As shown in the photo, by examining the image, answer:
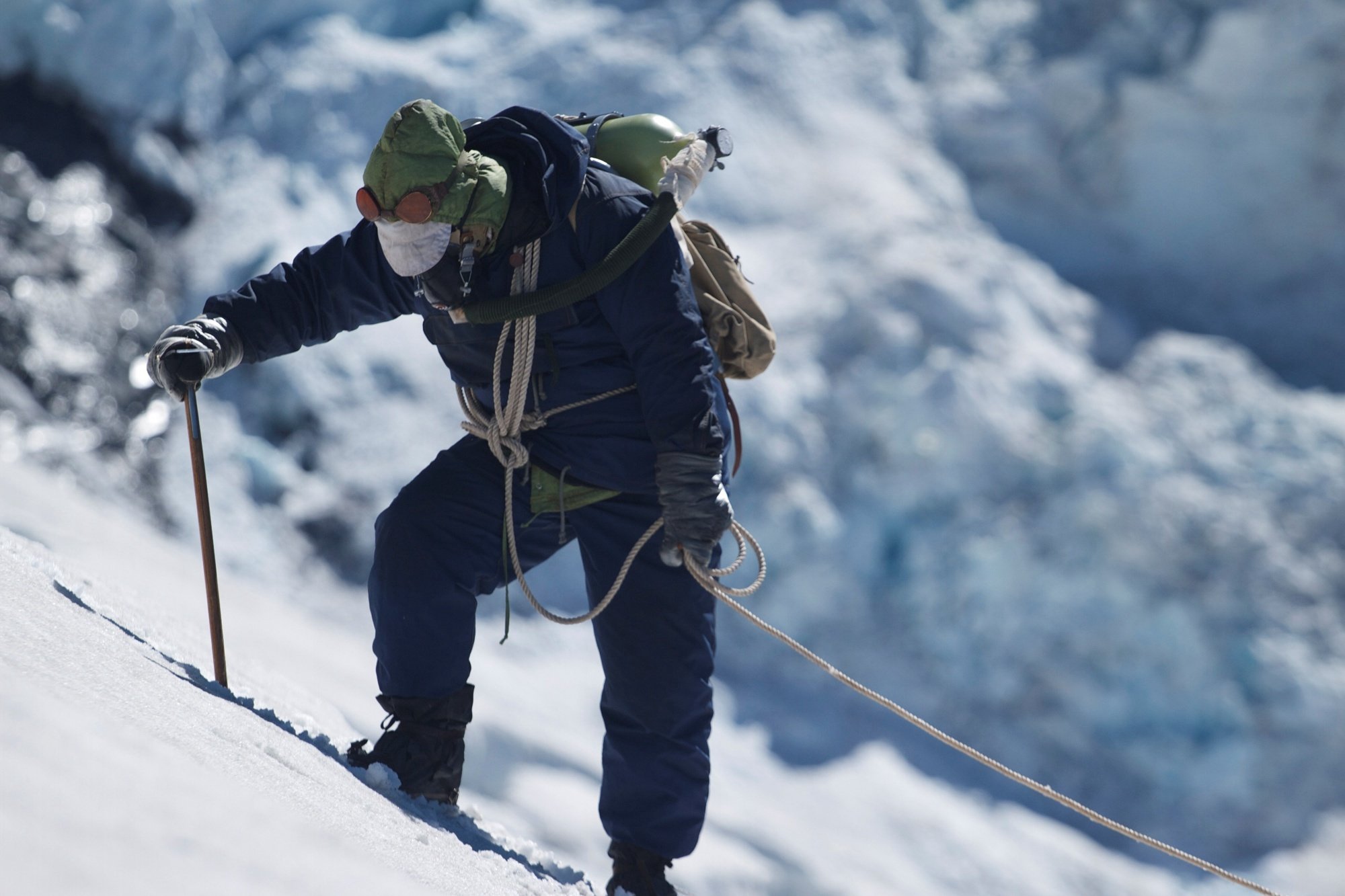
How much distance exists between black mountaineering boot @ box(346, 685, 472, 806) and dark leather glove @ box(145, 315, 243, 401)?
51cm

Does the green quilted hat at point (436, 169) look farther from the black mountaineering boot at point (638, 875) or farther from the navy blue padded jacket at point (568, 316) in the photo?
the black mountaineering boot at point (638, 875)

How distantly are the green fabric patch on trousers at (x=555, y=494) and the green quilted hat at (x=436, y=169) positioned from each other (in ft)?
1.25

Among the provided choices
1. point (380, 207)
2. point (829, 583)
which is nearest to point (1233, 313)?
point (829, 583)

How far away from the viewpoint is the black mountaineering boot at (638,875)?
174cm

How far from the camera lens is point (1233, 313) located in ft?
17.2

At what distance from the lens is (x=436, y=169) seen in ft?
5.07

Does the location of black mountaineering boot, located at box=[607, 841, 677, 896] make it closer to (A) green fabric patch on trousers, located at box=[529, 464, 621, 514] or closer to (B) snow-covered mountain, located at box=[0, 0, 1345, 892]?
(A) green fabric patch on trousers, located at box=[529, 464, 621, 514]

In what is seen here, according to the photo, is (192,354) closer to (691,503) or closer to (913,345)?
(691,503)

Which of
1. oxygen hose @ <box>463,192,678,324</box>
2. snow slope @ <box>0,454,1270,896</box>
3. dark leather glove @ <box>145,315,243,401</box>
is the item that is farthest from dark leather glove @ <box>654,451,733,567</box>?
dark leather glove @ <box>145,315,243,401</box>

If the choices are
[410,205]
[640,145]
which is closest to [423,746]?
[410,205]

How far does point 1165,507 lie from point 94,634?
12.4ft

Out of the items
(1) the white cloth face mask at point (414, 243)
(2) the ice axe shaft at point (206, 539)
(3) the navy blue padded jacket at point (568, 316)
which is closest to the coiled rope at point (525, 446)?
(3) the navy blue padded jacket at point (568, 316)

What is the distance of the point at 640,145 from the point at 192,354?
2.32 feet

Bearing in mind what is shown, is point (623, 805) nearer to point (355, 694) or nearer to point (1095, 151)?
point (355, 694)
